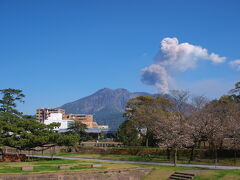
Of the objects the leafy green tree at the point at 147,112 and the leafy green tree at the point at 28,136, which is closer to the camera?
the leafy green tree at the point at 28,136

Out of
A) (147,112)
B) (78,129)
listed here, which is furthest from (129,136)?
(78,129)

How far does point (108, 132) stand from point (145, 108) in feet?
190

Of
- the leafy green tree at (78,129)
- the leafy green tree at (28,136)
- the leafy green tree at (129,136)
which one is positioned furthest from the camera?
the leafy green tree at (78,129)

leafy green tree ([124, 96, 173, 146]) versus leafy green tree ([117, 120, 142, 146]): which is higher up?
leafy green tree ([124, 96, 173, 146])

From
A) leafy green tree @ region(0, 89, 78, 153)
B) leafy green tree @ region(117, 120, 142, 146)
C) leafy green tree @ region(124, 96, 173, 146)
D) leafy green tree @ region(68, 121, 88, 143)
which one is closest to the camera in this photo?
leafy green tree @ region(0, 89, 78, 153)

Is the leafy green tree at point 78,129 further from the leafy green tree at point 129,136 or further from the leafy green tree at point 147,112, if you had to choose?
the leafy green tree at point 147,112

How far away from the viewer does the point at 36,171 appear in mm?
25250

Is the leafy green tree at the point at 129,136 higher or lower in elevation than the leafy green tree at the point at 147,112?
lower

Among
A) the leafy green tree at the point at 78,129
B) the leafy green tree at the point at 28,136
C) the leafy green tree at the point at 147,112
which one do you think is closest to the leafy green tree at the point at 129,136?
the leafy green tree at the point at 147,112

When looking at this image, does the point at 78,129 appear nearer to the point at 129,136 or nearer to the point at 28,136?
the point at 129,136

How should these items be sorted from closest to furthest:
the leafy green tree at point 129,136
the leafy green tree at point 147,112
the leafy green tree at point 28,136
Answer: the leafy green tree at point 28,136
the leafy green tree at point 147,112
the leafy green tree at point 129,136

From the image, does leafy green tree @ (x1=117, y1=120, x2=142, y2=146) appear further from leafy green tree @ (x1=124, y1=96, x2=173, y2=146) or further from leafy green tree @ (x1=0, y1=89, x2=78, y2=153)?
leafy green tree @ (x1=0, y1=89, x2=78, y2=153)

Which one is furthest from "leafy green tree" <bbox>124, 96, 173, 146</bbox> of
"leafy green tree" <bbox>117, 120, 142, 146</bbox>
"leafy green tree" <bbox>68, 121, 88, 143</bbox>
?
"leafy green tree" <bbox>68, 121, 88, 143</bbox>

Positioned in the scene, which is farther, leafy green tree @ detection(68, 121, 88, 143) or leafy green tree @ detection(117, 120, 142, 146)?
leafy green tree @ detection(68, 121, 88, 143)
